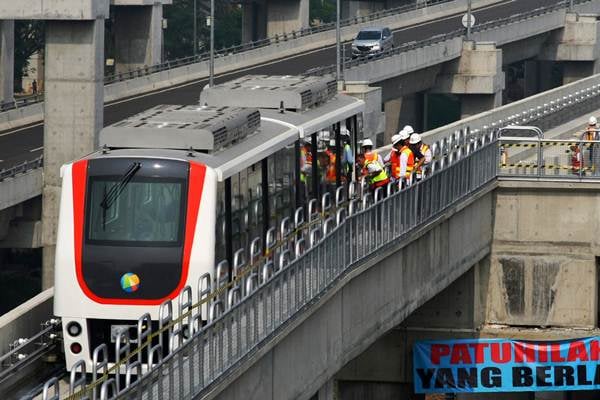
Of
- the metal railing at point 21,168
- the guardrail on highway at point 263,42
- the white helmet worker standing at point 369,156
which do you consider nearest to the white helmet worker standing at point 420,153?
the white helmet worker standing at point 369,156

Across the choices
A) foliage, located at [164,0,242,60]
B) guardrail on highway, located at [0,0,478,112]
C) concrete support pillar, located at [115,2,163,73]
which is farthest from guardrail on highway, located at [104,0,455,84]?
foliage, located at [164,0,242,60]

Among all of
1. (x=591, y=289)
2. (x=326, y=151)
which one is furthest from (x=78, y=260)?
(x=591, y=289)

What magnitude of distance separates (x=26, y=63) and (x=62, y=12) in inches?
1954

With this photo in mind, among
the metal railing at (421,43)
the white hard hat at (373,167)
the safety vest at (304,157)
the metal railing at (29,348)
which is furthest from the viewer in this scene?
the metal railing at (421,43)

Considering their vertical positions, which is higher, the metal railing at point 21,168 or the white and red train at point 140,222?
the white and red train at point 140,222

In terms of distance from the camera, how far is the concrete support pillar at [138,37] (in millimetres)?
86000

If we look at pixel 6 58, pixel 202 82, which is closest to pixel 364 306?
pixel 6 58

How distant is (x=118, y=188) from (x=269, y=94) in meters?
6.53

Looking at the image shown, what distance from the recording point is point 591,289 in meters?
40.2

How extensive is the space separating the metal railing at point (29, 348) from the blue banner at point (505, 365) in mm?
16240

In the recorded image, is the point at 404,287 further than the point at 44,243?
No

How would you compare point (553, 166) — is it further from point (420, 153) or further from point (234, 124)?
point (234, 124)

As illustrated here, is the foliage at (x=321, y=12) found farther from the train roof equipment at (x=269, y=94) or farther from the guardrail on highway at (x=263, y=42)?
the train roof equipment at (x=269, y=94)

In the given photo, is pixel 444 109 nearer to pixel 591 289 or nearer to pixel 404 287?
pixel 591 289
